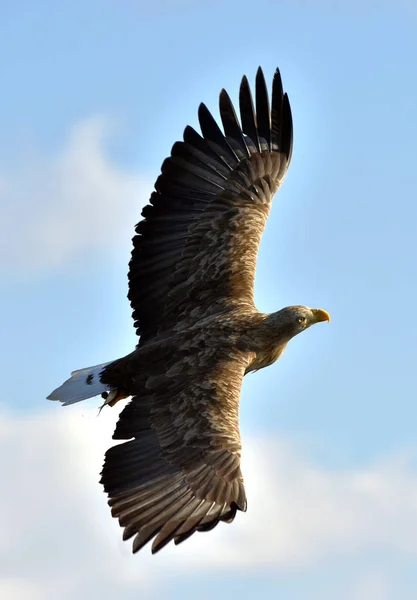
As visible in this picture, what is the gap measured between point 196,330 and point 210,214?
157cm

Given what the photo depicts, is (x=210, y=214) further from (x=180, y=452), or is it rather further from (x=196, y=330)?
(x=180, y=452)

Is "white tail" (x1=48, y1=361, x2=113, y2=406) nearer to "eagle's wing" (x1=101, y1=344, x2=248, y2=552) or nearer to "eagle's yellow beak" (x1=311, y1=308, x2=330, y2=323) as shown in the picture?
"eagle's wing" (x1=101, y1=344, x2=248, y2=552)

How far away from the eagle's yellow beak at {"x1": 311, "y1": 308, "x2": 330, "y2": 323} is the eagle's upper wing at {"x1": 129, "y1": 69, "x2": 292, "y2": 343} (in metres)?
0.64

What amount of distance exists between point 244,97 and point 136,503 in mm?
4915

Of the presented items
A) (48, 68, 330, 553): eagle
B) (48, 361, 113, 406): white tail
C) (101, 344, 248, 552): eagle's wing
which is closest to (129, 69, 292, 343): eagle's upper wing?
(48, 68, 330, 553): eagle

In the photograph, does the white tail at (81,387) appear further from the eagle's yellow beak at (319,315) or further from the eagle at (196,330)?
the eagle's yellow beak at (319,315)

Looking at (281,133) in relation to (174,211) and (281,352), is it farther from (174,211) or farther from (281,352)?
(281,352)

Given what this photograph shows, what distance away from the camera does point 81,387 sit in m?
13.3

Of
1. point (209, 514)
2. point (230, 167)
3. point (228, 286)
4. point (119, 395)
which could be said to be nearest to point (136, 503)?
point (209, 514)

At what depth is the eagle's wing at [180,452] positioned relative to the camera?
11602 mm

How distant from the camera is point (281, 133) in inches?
581

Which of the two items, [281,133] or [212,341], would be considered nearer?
[212,341]

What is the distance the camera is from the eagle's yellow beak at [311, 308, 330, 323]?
13.6 meters

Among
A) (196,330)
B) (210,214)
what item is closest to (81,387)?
(196,330)
